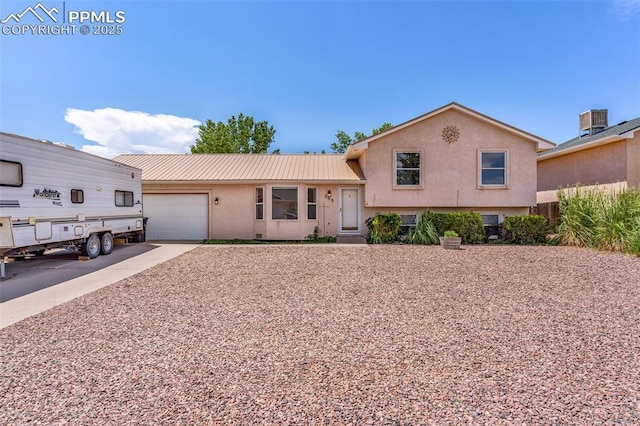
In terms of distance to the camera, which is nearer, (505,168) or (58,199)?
(58,199)

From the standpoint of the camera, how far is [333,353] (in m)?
3.45

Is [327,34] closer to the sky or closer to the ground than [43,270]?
closer to the sky

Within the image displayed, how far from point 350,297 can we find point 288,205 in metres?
8.68

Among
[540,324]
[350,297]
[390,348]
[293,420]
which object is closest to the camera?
[293,420]

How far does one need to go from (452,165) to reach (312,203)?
6.29 meters

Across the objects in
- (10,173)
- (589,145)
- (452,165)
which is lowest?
(10,173)

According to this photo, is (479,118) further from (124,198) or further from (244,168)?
(124,198)

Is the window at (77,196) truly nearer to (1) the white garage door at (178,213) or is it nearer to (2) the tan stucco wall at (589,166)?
(1) the white garage door at (178,213)

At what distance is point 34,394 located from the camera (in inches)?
108

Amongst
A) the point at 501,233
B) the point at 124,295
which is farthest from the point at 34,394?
the point at 501,233

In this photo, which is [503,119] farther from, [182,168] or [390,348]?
[182,168]

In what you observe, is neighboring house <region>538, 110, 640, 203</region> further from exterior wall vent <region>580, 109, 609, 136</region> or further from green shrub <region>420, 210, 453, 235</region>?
green shrub <region>420, 210, 453, 235</region>

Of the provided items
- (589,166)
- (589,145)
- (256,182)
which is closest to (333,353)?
(256,182)

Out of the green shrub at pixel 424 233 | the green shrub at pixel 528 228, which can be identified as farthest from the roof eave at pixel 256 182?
the green shrub at pixel 528 228
